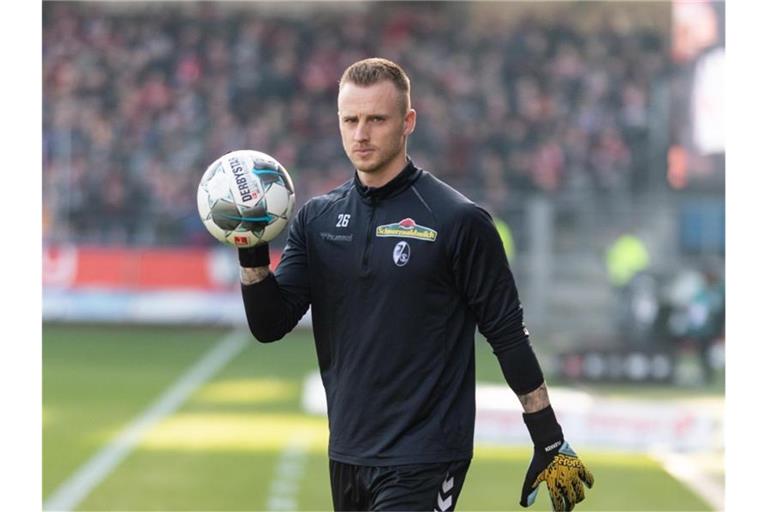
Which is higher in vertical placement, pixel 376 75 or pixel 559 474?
pixel 376 75

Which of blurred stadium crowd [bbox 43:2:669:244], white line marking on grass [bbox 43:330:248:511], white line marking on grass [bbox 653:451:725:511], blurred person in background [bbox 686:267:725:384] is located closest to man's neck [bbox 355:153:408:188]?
white line marking on grass [bbox 43:330:248:511]

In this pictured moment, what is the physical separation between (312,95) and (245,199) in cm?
2385

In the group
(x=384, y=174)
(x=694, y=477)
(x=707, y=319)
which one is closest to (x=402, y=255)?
(x=384, y=174)

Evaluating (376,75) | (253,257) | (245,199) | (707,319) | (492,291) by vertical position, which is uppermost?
(376,75)

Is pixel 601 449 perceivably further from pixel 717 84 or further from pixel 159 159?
pixel 159 159

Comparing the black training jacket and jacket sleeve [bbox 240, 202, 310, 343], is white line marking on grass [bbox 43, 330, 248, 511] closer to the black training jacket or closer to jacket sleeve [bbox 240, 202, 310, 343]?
jacket sleeve [bbox 240, 202, 310, 343]

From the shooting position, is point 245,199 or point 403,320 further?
point 245,199

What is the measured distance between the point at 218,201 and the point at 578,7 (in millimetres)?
26987

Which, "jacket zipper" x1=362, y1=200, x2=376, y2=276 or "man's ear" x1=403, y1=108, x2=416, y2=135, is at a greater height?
"man's ear" x1=403, y1=108, x2=416, y2=135

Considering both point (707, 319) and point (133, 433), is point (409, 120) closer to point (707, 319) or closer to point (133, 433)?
point (133, 433)

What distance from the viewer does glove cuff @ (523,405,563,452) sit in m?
4.93

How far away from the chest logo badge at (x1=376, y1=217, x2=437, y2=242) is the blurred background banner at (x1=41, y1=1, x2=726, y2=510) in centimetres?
507

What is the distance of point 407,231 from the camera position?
4887 millimetres

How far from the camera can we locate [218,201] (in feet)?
16.5
